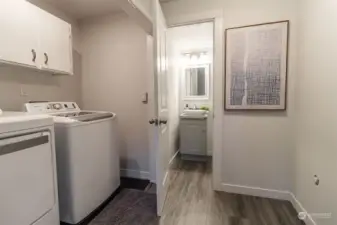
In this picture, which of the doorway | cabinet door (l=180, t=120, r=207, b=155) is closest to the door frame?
the doorway

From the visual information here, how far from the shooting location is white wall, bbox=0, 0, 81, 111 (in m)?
1.92

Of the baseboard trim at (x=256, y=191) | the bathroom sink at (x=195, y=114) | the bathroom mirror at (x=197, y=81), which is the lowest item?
the baseboard trim at (x=256, y=191)

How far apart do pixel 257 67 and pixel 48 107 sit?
2333 mm

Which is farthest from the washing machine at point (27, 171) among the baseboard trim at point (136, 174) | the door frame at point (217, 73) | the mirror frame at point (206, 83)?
the mirror frame at point (206, 83)

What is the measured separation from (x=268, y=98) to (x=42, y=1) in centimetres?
285

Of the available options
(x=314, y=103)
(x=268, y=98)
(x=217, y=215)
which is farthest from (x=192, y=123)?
(x=314, y=103)

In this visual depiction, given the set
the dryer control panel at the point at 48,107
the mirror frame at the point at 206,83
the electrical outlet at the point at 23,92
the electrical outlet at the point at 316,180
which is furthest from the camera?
the mirror frame at the point at 206,83

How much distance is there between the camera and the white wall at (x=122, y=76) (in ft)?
8.69

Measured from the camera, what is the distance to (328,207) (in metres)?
1.36

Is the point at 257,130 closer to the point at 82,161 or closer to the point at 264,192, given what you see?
the point at 264,192

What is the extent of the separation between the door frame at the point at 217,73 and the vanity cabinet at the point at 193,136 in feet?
4.02

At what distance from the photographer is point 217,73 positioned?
222 cm

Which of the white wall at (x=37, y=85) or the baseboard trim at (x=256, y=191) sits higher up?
the white wall at (x=37, y=85)

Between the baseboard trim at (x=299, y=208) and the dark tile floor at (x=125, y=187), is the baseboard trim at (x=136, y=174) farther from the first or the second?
the baseboard trim at (x=299, y=208)
